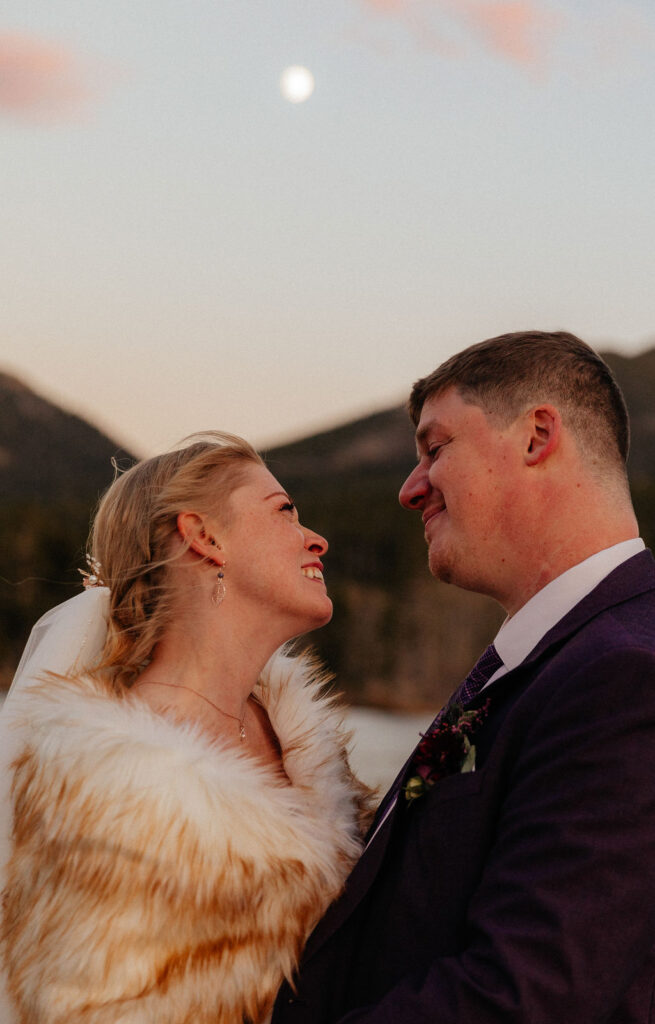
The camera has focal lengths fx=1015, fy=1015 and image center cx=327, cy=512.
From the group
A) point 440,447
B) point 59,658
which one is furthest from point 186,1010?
point 440,447

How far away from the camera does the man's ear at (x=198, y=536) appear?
317cm

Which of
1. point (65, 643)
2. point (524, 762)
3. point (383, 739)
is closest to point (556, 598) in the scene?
point (524, 762)

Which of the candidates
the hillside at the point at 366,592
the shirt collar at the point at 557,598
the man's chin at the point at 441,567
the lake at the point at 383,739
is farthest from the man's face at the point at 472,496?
the hillside at the point at 366,592

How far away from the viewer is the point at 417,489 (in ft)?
10.0

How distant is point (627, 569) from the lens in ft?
8.08

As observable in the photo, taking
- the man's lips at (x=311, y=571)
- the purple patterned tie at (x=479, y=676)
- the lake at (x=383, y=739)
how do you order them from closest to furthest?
the purple patterned tie at (x=479, y=676), the man's lips at (x=311, y=571), the lake at (x=383, y=739)

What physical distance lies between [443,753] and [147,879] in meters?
0.76

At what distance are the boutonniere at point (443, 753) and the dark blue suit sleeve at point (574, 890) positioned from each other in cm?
33

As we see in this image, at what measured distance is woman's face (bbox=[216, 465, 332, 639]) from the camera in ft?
10.3

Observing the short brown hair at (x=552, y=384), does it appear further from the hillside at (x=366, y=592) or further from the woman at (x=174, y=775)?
the hillside at (x=366, y=592)

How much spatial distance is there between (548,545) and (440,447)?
0.50 m

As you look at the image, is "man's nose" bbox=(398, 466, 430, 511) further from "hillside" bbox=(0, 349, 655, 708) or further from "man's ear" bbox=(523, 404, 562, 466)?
"hillside" bbox=(0, 349, 655, 708)

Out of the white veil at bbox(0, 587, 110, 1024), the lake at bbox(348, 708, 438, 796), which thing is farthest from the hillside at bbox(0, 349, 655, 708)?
the white veil at bbox(0, 587, 110, 1024)

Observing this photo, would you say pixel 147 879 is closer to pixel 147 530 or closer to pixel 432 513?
pixel 147 530
